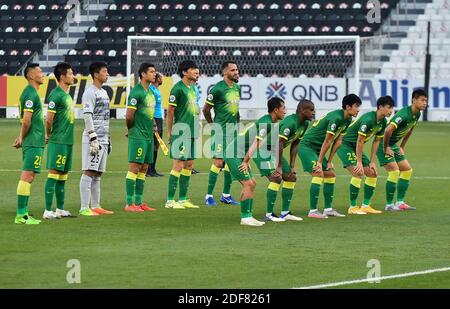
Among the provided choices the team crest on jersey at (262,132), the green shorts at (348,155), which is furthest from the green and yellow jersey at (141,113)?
the green shorts at (348,155)

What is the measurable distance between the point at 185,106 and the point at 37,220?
340cm

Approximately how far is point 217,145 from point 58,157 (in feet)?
10.7

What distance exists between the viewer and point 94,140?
575 inches

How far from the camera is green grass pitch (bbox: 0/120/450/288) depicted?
990 cm

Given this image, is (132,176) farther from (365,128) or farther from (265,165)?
(365,128)

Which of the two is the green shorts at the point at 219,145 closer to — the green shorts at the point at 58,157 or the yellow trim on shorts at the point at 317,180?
the yellow trim on shorts at the point at 317,180

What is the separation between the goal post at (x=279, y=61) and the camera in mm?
37938

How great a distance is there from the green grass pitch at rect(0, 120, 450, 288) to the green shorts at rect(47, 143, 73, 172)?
0.67m

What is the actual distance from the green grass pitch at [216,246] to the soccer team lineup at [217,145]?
339 millimetres

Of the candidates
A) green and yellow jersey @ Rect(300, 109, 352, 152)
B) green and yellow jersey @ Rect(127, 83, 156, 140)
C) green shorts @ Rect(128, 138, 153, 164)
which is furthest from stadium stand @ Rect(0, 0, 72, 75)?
green and yellow jersey @ Rect(300, 109, 352, 152)

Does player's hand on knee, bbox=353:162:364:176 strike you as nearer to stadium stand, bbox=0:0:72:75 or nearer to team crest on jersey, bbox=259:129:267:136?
team crest on jersey, bbox=259:129:267:136
